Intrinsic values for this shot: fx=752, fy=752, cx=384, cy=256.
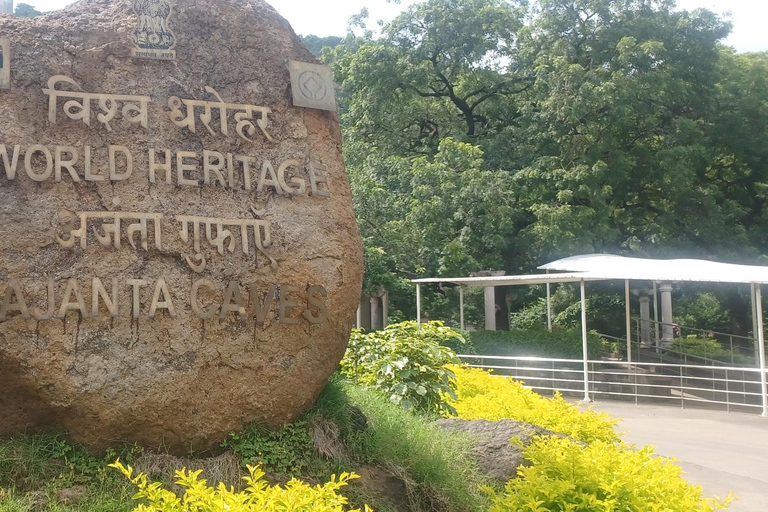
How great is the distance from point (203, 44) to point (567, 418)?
4.56 meters

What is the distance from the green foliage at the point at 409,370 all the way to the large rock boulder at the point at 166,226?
1995 mm

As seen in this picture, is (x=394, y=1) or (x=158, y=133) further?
(x=394, y=1)

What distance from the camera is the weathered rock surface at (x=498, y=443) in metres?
5.70

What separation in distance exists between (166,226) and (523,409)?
418 centimetres

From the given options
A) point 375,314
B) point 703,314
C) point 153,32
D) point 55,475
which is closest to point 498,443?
point 55,475

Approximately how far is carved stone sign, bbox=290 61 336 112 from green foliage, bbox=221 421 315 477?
93.2 inches

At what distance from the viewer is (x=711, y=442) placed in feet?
30.8

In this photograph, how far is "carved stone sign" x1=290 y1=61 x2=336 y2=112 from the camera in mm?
5602

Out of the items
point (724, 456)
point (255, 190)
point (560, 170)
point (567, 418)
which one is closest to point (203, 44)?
point (255, 190)

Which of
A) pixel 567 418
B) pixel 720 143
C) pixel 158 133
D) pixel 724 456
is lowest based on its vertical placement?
pixel 724 456

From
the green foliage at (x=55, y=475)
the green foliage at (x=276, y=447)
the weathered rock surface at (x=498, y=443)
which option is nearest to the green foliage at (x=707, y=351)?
the weathered rock surface at (x=498, y=443)

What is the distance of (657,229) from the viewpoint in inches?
782

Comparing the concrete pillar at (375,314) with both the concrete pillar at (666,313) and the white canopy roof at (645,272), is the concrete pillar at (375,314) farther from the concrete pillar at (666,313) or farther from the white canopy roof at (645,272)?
the concrete pillar at (666,313)

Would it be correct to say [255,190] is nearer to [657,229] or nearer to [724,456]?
[724,456]
